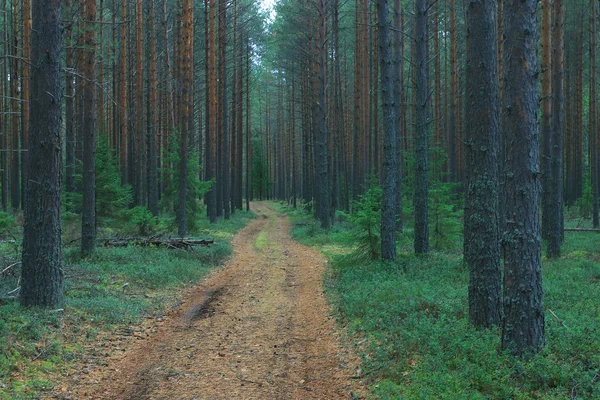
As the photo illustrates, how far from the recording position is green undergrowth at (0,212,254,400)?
5637 millimetres

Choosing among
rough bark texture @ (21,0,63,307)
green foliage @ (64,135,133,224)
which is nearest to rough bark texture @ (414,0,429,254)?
rough bark texture @ (21,0,63,307)

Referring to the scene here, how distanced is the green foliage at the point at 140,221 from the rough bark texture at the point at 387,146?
9185mm

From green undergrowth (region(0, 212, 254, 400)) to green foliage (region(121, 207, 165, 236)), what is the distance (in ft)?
9.55

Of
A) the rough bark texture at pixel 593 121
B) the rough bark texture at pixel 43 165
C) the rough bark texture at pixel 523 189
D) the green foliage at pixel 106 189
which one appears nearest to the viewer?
the rough bark texture at pixel 523 189

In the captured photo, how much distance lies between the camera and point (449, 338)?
598 centimetres

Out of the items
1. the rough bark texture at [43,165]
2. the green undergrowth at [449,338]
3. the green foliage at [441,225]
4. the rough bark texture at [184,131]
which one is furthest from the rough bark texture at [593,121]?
the rough bark texture at [43,165]

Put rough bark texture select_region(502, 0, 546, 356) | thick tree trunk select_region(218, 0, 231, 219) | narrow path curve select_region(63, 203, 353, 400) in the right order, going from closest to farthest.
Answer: rough bark texture select_region(502, 0, 546, 356), narrow path curve select_region(63, 203, 353, 400), thick tree trunk select_region(218, 0, 231, 219)

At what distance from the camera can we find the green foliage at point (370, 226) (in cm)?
1259

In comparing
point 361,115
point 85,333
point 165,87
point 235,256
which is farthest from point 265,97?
point 85,333

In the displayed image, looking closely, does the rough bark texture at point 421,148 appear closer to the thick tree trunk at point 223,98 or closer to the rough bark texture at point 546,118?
the rough bark texture at point 546,118

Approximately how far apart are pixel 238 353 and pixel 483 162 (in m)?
4.49

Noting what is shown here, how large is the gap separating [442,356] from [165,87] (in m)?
28.7

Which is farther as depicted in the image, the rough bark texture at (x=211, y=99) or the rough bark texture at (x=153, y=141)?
the rough bark texture at (x=211, y=99)

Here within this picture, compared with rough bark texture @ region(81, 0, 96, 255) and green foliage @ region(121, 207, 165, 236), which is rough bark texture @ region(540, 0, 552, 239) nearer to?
rough bark texture @ region(81, 0, 96, 255)
